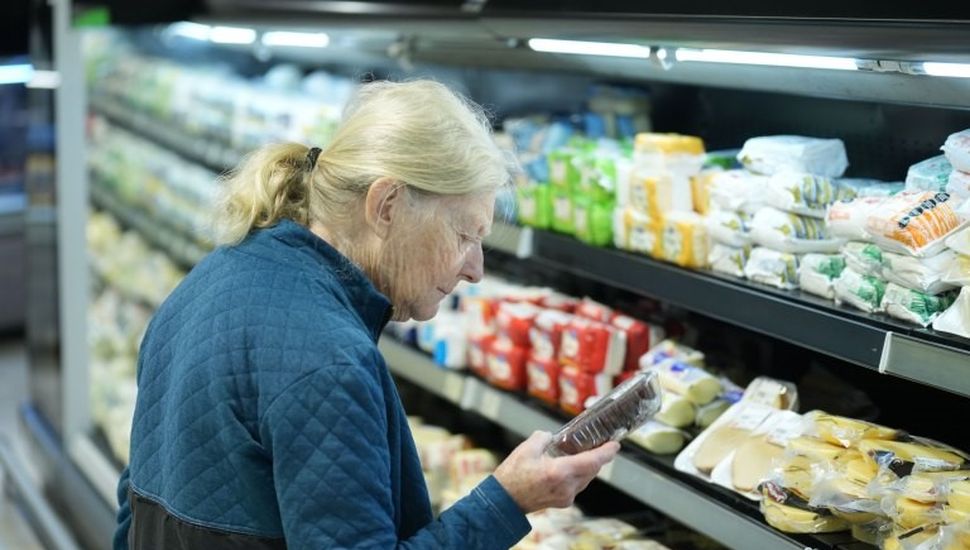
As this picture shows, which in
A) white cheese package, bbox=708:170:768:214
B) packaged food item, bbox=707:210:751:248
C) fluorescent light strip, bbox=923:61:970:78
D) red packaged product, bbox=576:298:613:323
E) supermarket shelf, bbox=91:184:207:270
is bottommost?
supermarket shelf, bbox=91:184:207:270

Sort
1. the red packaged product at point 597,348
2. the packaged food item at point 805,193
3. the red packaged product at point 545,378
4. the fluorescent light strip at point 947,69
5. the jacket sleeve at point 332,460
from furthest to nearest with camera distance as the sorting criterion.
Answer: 1. the red packaged product at point 545,378
2. the red packaged product at point 597,348
3. the packaged food item at point 805,193
4. the fluorescent light strip at point 947,69
5. the jacket sleeve at point 332,460

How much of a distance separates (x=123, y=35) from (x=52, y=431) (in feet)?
6.32

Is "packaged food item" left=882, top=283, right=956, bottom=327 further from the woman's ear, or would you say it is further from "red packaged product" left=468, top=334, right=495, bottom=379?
"red packaged product" left=468, top=334, right=495, bottom=379

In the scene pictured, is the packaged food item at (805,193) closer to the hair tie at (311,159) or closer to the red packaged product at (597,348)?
the red packaged product at (597,348)

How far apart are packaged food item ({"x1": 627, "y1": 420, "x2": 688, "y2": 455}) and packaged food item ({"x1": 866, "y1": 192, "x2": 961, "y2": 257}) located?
25.5 inches

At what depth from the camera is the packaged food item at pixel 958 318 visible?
185 cm

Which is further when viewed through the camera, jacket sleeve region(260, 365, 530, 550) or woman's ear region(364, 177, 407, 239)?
woman's ear region(364, 177, 407, 239)

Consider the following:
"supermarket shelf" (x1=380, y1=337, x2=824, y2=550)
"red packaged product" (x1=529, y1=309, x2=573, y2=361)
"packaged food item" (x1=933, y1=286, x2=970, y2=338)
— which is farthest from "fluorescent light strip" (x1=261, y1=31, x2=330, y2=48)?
"packaged food item" (x1=933, y1=286, x2=970, y2=338)

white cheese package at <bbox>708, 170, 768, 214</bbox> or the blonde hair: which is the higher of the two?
the blonde hair

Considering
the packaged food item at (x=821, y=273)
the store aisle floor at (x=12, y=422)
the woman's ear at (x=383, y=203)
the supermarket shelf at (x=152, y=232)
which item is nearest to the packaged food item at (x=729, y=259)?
the packaged food item at (x=821, y=273)

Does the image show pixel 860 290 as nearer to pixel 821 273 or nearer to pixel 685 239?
pixel 821 273

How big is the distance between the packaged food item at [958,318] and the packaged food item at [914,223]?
9cm

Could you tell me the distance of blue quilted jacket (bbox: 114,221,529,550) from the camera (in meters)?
1.64

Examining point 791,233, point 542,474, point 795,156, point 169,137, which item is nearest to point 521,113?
point 795,156
